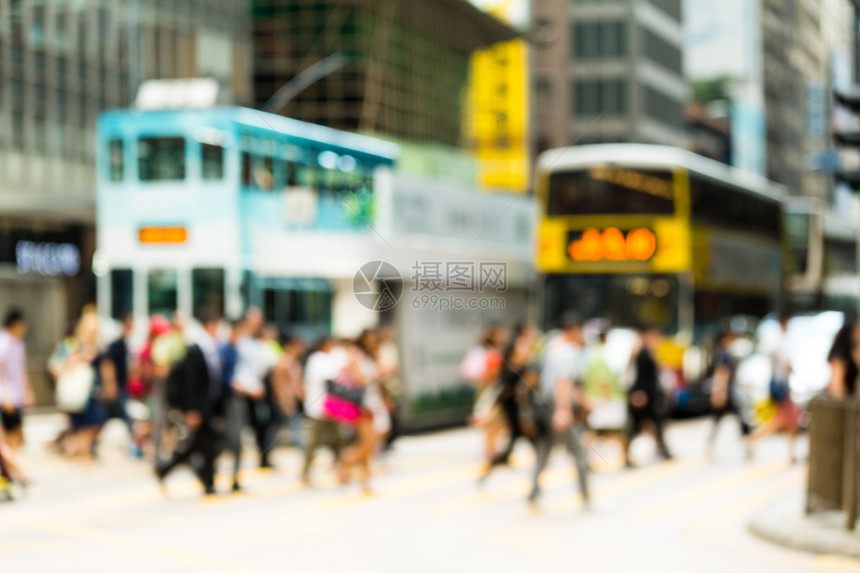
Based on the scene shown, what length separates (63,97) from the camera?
3416cm

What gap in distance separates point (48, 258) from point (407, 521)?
24783 mm

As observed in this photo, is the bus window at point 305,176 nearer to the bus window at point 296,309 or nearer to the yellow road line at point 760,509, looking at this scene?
the bus window at point 296,309

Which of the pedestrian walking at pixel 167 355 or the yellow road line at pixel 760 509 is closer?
the yellow road line at pixel 760 509

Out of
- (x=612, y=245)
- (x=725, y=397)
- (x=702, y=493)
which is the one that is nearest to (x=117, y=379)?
(x=702, y=493)

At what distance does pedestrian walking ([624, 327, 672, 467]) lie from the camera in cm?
1467

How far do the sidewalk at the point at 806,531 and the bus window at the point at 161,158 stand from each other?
8.79m

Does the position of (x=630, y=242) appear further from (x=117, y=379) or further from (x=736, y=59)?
(x=736, y=59)

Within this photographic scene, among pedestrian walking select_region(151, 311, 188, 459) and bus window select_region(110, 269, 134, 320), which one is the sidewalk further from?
bus window select_region(110, 269, 134, 320)

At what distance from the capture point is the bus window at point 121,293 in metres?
16.7

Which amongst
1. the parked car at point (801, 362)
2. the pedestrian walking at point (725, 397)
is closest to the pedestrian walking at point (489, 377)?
the pedestrian walking at point (725, 397)

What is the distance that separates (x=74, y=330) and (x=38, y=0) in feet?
68.1

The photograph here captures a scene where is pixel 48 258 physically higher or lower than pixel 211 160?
lower

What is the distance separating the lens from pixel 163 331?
47.6 feet

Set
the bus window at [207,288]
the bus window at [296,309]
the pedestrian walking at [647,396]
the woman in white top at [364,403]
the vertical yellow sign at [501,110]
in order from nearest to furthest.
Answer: the woman in white top at [364,403]
the pedestrian walking at [647,396]
the bus window at [296,309]
the bus window at [207,288]
the vertical yellow sign at [501,110]
